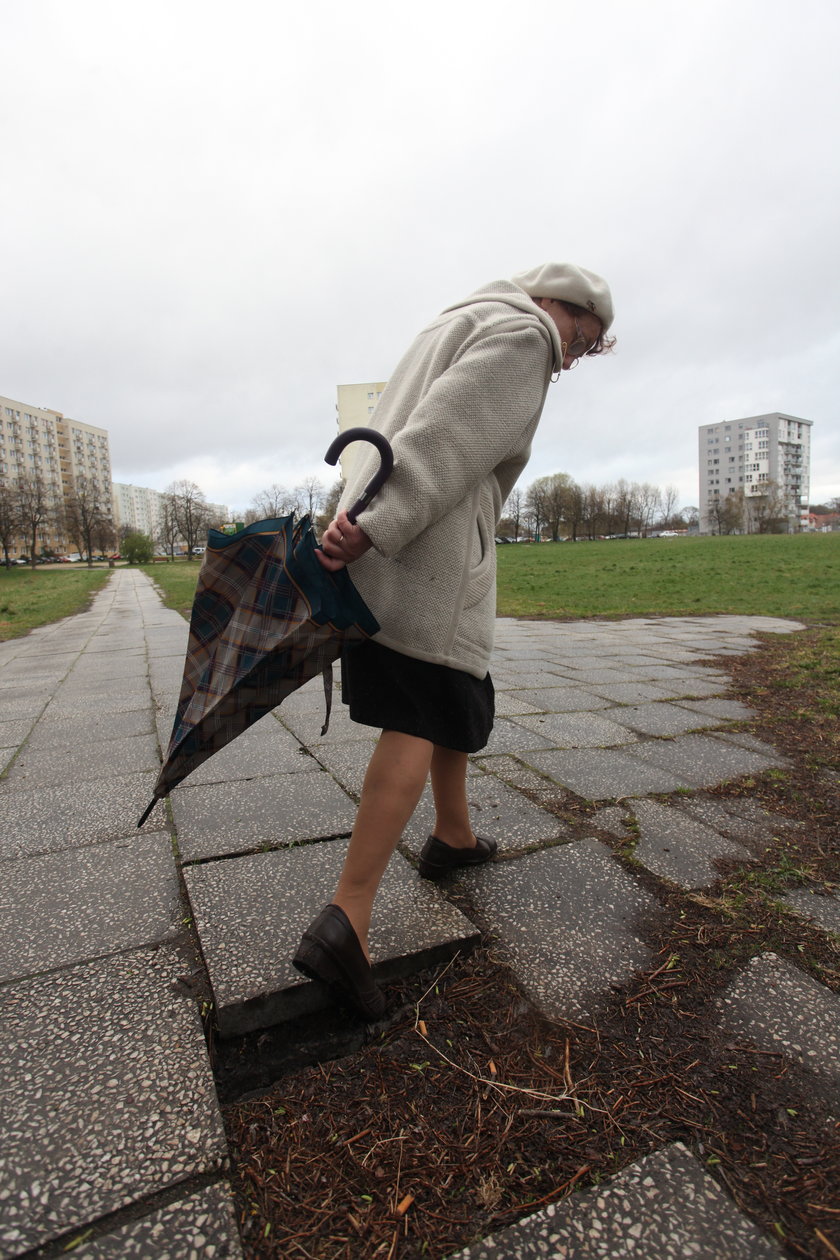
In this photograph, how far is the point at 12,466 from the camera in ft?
308

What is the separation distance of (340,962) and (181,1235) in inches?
19.2

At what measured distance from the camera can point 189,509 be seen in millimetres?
56906

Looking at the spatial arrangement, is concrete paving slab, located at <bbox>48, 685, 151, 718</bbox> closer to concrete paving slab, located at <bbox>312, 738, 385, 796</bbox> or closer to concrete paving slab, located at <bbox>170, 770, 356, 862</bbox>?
concrete paving slab, located at <bbox>312, 738, 385, 796</bbox>

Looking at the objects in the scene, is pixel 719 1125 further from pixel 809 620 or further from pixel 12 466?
pixel 12 466

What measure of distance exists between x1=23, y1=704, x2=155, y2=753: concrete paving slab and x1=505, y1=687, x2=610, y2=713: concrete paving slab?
7.49 feet

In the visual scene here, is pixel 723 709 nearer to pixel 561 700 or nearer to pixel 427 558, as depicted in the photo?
pixel 561 700

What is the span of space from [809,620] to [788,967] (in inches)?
349

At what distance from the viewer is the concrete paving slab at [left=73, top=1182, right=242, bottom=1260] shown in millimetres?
920

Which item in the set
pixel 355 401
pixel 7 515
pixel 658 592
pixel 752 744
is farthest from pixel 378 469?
pixel 355 401

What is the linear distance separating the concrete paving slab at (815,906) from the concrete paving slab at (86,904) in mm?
1622

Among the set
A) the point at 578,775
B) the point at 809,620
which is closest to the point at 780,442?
the point at 809,620

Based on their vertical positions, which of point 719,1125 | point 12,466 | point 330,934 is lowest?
point 719,1125

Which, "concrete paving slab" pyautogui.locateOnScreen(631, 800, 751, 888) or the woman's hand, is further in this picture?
"concrete paving slab" pyautogui.locateOnScreen(631, 800, 751, 888)

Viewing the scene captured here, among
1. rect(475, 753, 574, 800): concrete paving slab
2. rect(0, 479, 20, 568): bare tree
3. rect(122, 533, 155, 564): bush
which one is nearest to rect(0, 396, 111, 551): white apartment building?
rect(122, 533, 155, 564): bush
